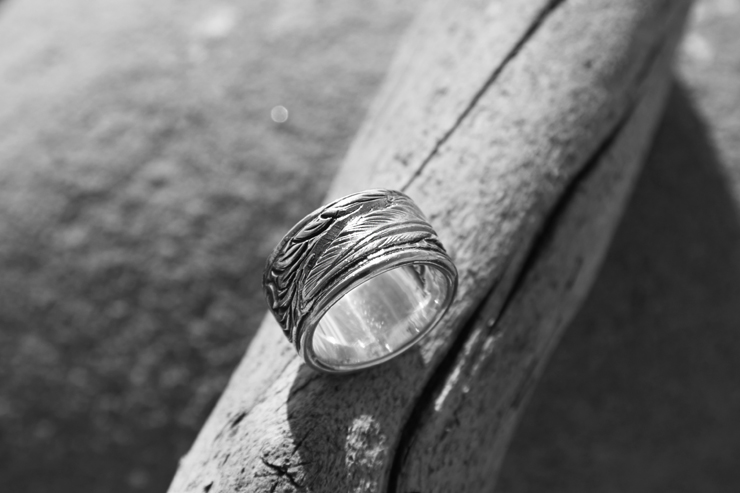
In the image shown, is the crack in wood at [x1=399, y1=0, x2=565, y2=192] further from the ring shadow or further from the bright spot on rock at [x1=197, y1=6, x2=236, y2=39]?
the bright spot on rock at [x1=197, y1=6, x2=236, y2=39]

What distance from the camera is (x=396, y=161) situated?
4.79ft

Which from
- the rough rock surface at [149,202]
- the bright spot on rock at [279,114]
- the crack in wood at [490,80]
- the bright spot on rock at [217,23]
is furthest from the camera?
the bright spot on rock at [217,23]

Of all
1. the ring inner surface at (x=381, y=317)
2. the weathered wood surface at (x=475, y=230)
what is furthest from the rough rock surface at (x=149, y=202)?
the ring inner surface at (x=381, y=317)

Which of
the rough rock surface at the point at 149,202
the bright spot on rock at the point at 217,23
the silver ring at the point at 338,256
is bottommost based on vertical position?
the rough rock surface at the point at 149,202

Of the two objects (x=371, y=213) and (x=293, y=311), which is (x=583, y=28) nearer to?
(x=371, y=213)

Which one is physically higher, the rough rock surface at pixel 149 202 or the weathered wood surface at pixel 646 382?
the rough rock surface at pixel 149 202

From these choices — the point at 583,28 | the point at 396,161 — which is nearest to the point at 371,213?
the point at 396,161

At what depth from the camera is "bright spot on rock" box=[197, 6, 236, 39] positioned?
2479 millimetres

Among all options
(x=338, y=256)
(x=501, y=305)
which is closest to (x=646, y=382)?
(x=501, y=305)

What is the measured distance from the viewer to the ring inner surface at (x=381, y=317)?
1279mm

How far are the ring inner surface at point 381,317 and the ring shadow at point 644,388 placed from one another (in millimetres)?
910

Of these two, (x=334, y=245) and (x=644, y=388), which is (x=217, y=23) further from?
(x=644, y=388)

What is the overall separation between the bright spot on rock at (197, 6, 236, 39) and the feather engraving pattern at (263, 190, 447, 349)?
1.61 m

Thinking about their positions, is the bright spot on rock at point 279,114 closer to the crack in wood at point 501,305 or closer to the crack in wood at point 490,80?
the crack in wood at point 490,80
